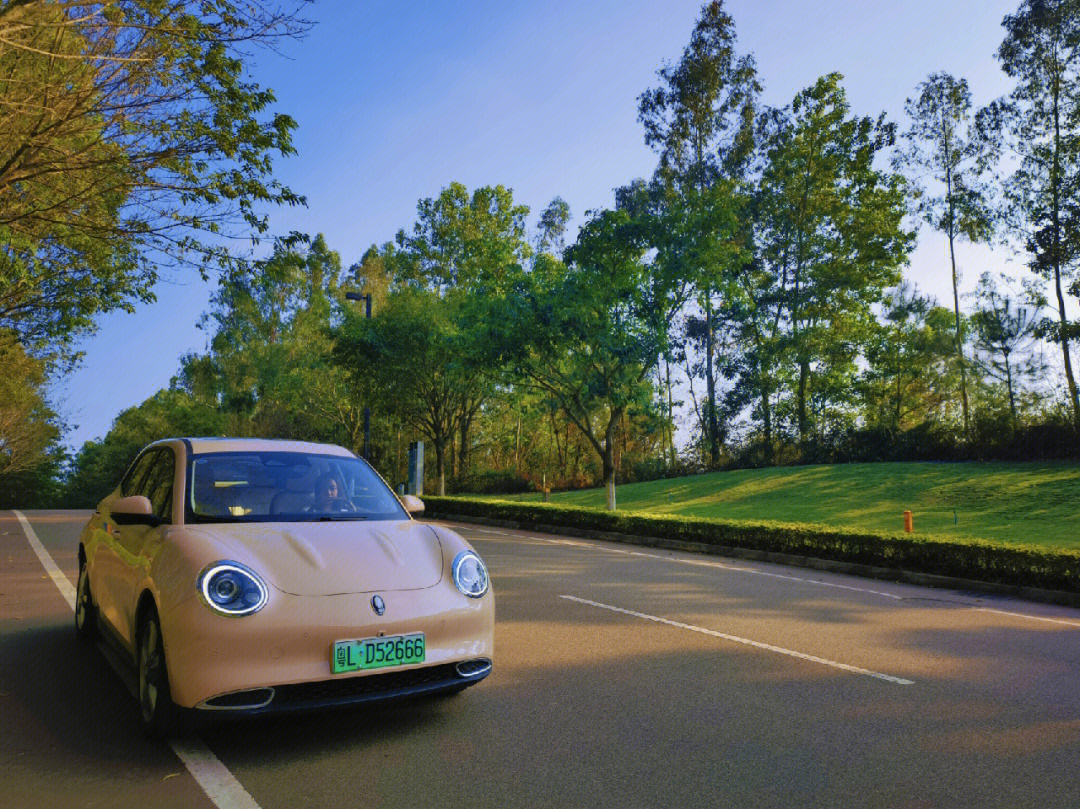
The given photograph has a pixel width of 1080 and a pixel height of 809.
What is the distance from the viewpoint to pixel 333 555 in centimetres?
440

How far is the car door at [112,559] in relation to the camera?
17.5 feet

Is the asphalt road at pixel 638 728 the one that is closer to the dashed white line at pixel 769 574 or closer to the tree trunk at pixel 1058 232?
the dashed white line at pixel 769 574

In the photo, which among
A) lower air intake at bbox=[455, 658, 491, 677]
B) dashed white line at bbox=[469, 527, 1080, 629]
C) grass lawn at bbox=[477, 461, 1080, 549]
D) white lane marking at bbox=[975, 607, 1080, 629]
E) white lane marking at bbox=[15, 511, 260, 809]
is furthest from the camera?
grass lawn at bbox=[477, 461, 1080, 549]

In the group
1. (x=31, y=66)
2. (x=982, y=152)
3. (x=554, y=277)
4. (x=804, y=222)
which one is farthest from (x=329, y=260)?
(x=31, y=66)

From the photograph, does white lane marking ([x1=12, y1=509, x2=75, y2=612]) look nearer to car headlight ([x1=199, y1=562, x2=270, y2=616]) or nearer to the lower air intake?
car headlight ([x1=199, y1=562, x2=270, y2=616])

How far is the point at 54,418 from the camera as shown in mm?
47031

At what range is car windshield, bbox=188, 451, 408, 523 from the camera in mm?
5011

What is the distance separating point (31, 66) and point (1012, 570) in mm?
13906

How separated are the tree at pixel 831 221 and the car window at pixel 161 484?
35283 millimetres

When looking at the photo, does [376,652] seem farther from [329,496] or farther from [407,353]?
[407,353]

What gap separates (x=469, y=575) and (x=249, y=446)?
191cm

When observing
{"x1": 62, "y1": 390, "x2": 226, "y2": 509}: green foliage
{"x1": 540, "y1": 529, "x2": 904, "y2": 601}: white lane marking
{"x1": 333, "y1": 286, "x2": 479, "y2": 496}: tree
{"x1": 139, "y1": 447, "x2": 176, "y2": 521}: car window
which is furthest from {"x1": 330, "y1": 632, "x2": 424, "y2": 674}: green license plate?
{"x1": 62, "y1": 390, "x2": 226, "y2": 509}: green foliage

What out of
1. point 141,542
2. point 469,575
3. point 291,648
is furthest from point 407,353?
point 291,648

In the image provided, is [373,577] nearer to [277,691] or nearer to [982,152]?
[277,691]
